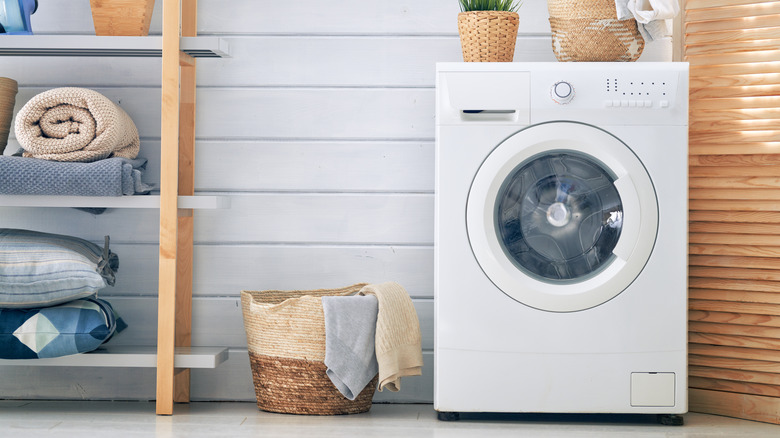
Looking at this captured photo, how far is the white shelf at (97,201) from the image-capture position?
5.86 ft

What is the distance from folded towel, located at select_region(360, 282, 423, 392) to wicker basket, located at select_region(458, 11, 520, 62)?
0.63 meters

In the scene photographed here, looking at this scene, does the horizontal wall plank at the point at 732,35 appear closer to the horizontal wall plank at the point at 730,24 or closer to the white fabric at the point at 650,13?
the horizontal wall plank at the point at 730,24

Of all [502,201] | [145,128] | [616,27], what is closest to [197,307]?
[145,128]

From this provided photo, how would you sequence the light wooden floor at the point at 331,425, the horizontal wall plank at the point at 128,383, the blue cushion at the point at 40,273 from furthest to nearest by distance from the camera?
the horizontal wall plank at the point at 128,383
the blue cushion at the point at 40,273
the light wooden floor at the point at 331,425

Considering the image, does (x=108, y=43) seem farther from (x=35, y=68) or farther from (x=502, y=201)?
(x=502, y=201)

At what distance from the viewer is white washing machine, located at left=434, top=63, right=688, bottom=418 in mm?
1686

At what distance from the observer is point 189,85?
2080 millimetres

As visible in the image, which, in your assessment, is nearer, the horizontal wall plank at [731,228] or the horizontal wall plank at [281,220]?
the horizontal wall plank at [731,228]

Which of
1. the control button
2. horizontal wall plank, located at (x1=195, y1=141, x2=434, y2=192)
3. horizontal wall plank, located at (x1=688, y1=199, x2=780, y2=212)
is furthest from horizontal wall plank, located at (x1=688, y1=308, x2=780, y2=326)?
horizontal wall plank, located at (x1=195, y1=141, x2=434, y2=192)

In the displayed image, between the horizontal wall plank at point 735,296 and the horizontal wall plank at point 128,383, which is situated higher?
the horizontal wall plank at point 735,296

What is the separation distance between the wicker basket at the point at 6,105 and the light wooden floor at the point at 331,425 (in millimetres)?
729

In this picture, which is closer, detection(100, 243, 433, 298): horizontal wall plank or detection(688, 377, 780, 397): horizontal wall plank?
detection(688, 377, 780, 397): horizontal wall plank

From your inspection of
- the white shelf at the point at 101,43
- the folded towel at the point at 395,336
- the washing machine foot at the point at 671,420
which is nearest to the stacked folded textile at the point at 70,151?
the white shelf at the point at 101,43

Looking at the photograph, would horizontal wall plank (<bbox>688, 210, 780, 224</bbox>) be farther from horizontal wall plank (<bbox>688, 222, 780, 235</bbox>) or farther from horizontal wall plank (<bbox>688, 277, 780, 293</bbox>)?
horizontal wall plank (<bbox>688, 277, 780, 293</bbox>)
